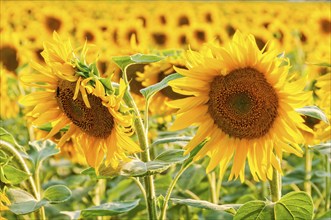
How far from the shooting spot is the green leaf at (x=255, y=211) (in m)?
2.21

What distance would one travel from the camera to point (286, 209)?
2230mm

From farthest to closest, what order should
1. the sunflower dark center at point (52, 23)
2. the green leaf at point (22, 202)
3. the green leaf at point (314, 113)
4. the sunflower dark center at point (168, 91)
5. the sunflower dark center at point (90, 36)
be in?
the sunflower dark center at point (52, 23), the sunflower dark center at point (90, 36), the sunflower dark center at point (168, 91), the green leaf at point (22, 202), the green leaf at point (314, 113)

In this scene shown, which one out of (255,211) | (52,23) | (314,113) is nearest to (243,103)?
(314,113)

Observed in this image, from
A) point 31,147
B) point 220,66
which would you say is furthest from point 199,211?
point 220,66

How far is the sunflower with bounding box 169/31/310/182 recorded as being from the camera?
2.14 meters

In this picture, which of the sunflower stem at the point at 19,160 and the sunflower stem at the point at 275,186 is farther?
the sunflower stem at the point at 19,160

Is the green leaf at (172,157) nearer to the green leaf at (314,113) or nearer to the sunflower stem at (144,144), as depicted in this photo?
the sunflower stem at (144,144)

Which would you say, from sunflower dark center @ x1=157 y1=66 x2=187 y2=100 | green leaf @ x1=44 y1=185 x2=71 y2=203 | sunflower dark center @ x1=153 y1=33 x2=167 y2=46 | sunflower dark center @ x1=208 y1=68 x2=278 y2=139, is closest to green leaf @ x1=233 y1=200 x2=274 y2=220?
sunflower dark center @ x1=208 y1=68 x2=278 y2=139

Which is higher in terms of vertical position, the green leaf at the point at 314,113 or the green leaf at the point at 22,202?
the green leaf at the point at 314,113

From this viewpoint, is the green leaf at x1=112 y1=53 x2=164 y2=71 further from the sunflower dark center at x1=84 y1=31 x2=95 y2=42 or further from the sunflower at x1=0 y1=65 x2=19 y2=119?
the sunflower dark center at x1=84 y1=31 x2=95 y2=42

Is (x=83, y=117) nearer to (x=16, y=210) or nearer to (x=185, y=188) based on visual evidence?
(x=16, y=210)

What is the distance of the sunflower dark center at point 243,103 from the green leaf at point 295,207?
0.19 m

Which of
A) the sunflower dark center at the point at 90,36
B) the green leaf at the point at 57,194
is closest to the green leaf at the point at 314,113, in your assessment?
the green leaf at the point at 57,194

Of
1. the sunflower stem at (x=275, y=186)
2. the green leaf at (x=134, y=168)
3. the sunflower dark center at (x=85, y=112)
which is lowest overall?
the sunflower stem at (x=275, y=186)
